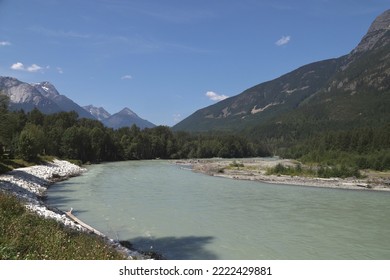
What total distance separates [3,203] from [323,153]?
320 ft

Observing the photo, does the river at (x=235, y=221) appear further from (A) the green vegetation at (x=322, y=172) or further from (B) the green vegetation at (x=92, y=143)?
(A) the green vegetation at (x=322, y=172)

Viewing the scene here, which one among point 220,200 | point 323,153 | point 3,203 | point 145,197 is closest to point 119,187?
point 145,197

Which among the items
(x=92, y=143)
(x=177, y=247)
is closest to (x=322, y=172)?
(x=177, y=247)

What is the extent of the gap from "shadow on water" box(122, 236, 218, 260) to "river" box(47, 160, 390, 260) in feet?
0.03

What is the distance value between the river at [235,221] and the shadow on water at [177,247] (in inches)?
0.4

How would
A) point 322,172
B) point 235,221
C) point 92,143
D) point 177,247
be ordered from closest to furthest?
point 177,247 < point 235,221 < point 322,172 < point 92,143

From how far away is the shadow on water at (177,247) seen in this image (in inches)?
781

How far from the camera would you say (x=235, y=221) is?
2942 cm

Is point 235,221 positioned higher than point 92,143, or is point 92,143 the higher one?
point 92,143

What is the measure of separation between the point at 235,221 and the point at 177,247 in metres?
8.98

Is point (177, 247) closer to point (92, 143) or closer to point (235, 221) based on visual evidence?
point (235, 221)

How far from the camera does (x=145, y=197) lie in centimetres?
4128
